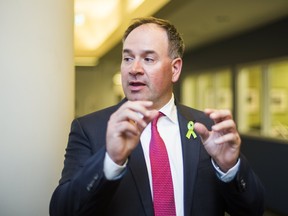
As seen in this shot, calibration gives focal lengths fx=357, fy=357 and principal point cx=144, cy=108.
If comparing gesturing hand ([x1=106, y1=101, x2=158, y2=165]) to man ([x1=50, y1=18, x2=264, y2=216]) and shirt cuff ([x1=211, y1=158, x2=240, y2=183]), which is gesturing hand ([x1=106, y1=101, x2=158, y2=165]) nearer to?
man ([x1=50, y1=18, x2=264, y2=216])

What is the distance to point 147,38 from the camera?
1301 millimetres

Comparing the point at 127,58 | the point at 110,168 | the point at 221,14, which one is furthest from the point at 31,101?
the point at 221,14

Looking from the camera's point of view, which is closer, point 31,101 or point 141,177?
point 141,177

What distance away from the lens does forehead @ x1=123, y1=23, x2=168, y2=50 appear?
4.25 ft

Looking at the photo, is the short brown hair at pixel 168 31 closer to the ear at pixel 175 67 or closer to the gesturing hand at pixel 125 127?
the ear at pixel 175 67

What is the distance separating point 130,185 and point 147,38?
1.73 ft

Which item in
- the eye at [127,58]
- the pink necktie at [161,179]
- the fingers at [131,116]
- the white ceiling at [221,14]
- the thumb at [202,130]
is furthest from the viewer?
the white ceiling at [221,14]

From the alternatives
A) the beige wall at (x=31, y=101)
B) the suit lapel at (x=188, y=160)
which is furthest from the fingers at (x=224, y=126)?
the beige wall at (x=31, y=101)

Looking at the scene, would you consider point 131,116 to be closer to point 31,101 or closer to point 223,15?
point 31,101

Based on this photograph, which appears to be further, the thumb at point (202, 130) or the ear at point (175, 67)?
the ear at point (175, 67)

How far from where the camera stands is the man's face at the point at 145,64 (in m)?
1.28

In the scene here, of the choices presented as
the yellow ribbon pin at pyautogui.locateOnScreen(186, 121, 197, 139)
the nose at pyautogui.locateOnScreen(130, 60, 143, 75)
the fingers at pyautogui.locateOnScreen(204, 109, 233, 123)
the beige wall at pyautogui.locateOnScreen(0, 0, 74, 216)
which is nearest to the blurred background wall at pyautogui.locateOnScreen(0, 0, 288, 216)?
the beige wall at pyautogui.locateOnScreen(0, 0, 74, 216)

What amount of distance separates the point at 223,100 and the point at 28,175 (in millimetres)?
5875

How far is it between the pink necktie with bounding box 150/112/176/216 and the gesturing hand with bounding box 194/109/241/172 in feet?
0.63
